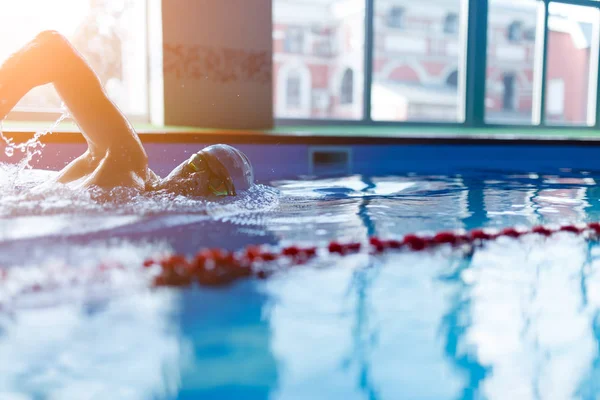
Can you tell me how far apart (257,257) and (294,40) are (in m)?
37.6

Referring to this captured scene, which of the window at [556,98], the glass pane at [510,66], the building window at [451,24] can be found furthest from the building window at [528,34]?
the window at [556,98]

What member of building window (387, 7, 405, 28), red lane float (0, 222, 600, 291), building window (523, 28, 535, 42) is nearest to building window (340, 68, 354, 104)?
building window (387, 7, 405, 28)

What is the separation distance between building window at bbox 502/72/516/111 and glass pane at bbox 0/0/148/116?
117 ft

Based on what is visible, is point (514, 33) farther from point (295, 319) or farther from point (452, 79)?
point (295, 319)

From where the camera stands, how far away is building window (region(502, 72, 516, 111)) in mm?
39094

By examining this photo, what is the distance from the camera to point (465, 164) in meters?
5.70

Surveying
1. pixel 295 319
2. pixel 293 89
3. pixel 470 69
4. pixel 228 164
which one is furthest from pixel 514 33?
pixel 295 319

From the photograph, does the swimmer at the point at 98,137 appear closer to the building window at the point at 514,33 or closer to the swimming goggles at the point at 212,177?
the swimming goggles at the point at 212,177

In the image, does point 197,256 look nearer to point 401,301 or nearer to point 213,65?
point 401,301

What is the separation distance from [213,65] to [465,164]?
9.62 feet

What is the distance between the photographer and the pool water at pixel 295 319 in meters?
1.13

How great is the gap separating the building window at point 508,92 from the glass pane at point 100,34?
35711mm

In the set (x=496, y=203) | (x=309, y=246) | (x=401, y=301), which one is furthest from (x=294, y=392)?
(x=496, y=203)

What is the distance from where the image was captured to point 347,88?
39.7 meters
